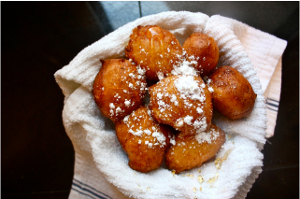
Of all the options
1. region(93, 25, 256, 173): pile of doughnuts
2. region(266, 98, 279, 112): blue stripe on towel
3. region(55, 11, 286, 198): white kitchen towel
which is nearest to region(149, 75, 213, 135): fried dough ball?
region(93, 25, 256, 173): pile of doughnuts

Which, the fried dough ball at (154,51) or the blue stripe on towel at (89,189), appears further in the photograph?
the blue stripe on towel at (89,189)

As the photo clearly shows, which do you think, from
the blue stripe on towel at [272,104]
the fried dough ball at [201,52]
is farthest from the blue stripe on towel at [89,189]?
the blue stripe on towel at [272,104]

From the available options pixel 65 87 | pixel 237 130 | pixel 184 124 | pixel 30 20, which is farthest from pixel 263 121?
pixel 30 20

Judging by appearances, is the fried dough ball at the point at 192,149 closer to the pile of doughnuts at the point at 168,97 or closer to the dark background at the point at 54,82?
the pile of doughnuts at the point at 168,97

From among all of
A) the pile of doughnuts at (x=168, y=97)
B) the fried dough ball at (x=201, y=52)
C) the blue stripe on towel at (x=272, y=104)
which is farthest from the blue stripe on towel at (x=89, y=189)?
the blue stripe on towel at (x=272, y=104)

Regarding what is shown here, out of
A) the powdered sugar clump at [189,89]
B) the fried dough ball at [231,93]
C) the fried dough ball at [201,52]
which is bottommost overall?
the fried dough ball at [231,93]

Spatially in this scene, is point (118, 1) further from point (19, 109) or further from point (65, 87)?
point (19, 109)

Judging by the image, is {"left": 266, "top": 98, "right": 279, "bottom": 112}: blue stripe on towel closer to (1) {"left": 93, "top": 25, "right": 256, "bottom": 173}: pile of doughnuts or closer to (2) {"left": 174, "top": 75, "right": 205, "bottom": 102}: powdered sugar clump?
(1) {"left": 93, "top": 25, "right": 256, "bottom": 173}: pile of doughnuts

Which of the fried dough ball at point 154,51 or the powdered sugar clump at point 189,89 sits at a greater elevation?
the fried dough ball at point 154,51
